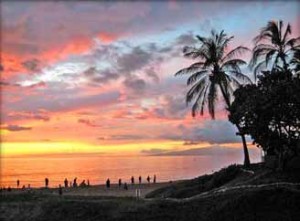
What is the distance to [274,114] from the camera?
3136 cm

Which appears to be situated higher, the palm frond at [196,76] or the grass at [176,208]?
the palm frond at [196,76]

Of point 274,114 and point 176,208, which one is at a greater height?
point 274,114

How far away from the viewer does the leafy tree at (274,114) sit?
3123 cm

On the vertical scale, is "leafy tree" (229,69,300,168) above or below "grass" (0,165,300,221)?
above

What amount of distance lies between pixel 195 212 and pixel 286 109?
9092mm

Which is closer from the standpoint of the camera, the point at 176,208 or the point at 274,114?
the point at 176,208

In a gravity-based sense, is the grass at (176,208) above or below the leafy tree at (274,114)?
below

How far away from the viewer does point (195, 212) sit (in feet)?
86.0

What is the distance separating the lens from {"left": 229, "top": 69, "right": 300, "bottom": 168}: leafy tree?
31234 mm

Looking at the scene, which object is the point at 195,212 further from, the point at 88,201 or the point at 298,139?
the point at 298,139

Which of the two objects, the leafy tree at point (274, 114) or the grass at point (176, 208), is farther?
the leafy tree at point (274, 114)

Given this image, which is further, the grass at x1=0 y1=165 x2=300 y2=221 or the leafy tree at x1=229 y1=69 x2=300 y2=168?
the leafy tree at x1=229 y1=69 x2=300 y2=168

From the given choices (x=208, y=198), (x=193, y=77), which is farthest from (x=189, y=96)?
(x=208, y=198)

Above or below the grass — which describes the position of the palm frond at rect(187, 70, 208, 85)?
above
